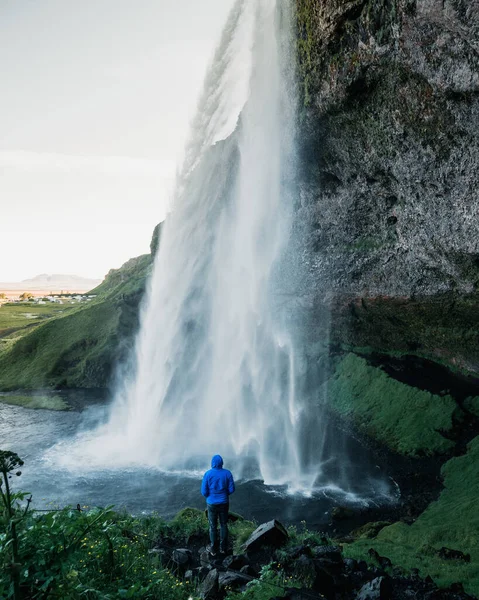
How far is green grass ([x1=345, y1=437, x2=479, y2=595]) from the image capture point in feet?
31.7

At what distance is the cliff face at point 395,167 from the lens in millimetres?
14359

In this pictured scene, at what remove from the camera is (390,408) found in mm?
24609

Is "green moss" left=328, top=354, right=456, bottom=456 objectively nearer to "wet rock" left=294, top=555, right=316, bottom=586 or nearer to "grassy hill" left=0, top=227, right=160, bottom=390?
"wet rock" left=294, top=555, right=316, bottom=586

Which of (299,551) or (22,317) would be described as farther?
(22,317)

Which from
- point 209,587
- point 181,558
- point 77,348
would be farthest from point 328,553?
point 77,348

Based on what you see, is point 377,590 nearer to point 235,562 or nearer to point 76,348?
point 235,562

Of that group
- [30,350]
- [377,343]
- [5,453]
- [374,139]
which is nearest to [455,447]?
[377,343]

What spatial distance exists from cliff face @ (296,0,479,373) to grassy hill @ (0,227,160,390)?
71.7ft

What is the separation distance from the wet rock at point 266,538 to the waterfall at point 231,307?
31.6ft

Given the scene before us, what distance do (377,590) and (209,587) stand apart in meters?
3.16

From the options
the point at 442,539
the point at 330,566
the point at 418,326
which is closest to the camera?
the point at 330,566

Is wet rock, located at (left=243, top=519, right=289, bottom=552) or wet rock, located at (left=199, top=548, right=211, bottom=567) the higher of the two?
wet rock, located at (left=243, top=519, right=289, bottom=552)

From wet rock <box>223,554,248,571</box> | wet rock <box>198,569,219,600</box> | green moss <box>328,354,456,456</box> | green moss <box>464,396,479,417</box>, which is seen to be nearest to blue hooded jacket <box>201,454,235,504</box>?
wet rock <box>223,554,248,571</box>

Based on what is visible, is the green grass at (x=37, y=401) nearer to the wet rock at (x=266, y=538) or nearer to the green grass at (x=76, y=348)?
the green grass at (x=76, y=348)
